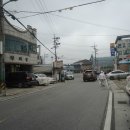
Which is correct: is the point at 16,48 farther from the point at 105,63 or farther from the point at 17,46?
the point at 105,63

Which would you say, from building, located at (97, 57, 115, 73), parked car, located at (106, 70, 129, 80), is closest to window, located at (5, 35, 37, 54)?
parked car, located at (106, 70, 129, 80)

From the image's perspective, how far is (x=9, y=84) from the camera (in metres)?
37.6

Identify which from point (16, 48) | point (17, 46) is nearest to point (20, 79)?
point (16, 48)

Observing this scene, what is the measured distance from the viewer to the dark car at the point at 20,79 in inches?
1415

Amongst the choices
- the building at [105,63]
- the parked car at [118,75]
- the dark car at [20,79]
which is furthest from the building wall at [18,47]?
the building at [105,63]

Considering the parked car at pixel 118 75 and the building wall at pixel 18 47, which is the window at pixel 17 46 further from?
the parked car at pixel 118 75

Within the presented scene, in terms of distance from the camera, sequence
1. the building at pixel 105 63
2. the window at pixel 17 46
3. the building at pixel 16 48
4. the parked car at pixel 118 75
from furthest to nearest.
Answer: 1. the building at pixel 105 63
2. the parked car at pixel 118 75
3. the window at pixel 17 46
4. the building at pixel 16 48

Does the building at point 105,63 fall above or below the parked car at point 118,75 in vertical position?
above

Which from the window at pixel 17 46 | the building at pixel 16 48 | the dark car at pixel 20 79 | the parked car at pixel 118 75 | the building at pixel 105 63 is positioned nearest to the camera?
the dark car at pixel 20 79

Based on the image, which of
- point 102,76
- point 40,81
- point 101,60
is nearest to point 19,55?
point 40,81

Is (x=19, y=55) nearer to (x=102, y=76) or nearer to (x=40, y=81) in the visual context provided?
(x=40, y=81)

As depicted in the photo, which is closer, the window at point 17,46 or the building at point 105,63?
the window at point 17,46

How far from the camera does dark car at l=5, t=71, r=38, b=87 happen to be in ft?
118

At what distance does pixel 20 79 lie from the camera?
3653cm
